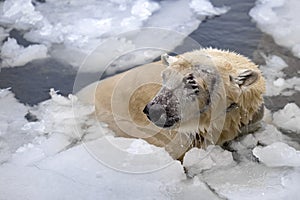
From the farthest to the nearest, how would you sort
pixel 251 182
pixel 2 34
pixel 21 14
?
pixel 21 14, pixel 2 34, pixel 251 182

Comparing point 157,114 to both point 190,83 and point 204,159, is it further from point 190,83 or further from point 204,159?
point 204,159

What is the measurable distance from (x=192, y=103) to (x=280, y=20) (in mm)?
2499

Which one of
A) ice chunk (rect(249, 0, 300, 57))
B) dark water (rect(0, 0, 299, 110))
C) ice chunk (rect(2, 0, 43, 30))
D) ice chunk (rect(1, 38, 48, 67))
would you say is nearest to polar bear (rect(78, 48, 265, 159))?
dark water (rect(0, 0, 299, 110))

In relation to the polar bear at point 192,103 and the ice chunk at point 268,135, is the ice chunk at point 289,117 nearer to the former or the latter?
the ice chunk at point 268,135

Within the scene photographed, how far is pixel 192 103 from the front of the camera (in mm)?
3455

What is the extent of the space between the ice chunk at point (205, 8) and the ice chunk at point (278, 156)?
2.65 metres

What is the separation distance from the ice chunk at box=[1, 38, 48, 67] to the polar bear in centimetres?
133

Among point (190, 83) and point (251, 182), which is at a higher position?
point (190, 83)

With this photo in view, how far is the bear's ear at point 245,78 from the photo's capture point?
3.53 metres

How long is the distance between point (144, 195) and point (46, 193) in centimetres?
58

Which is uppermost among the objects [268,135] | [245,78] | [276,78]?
[245,78]

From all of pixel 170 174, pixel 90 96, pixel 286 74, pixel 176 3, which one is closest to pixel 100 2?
pixel 176 3

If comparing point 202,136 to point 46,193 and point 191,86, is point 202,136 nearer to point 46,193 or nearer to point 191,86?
point 191,86

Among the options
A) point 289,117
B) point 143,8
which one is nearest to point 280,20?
point 143,8
